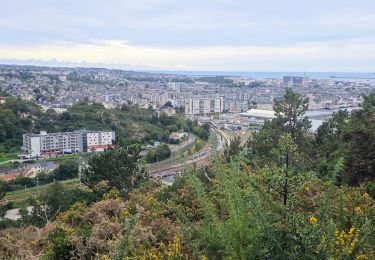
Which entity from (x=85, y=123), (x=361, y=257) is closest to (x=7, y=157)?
(x=85, y=123)

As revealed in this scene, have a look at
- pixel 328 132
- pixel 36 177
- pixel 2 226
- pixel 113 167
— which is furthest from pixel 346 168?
pixel 36 177

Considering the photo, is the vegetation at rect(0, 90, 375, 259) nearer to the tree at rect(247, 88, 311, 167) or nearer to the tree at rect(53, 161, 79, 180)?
the tree at rect(247, 88, 311, 167)

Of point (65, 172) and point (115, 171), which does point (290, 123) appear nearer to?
point (115, 171)

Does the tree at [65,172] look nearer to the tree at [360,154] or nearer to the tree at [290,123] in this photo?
the tree at [290,123]

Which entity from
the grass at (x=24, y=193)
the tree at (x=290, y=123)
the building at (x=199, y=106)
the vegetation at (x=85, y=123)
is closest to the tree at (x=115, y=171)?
the tree at (x=290, y=123)

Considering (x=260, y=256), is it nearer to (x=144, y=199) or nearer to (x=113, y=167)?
(x=144, y=199)
